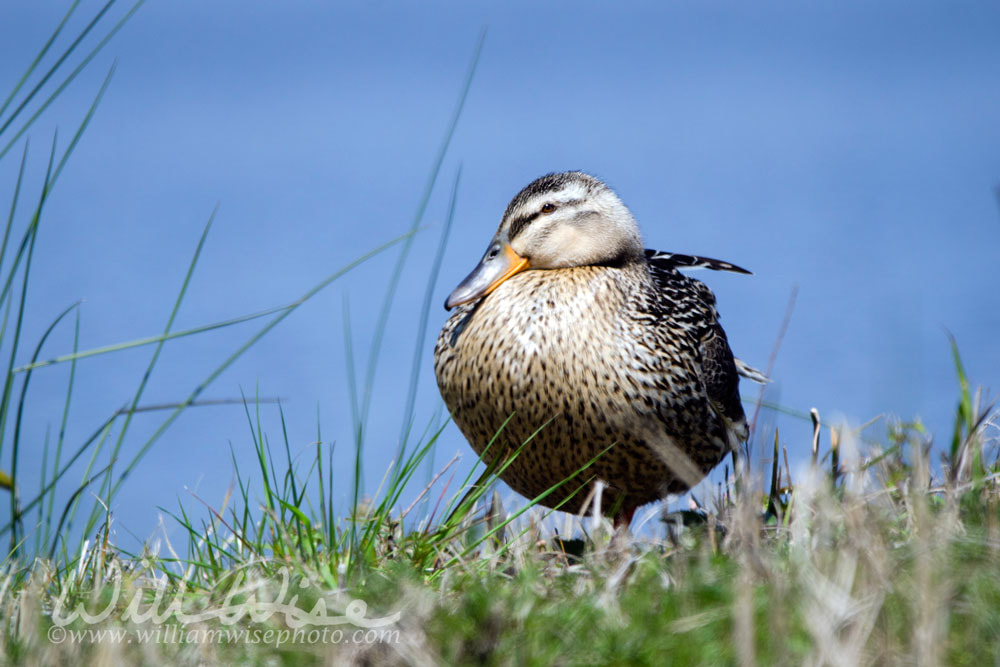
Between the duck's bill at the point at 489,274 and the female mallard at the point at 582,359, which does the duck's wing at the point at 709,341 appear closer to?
the female mallard at the point at 582,359

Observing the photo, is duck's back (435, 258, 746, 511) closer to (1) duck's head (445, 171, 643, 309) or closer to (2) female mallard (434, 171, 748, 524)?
(2) female mallard (434, 171, 748, 524)

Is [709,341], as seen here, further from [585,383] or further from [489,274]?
[489,274]

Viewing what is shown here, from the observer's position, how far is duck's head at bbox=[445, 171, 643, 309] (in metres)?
4.65

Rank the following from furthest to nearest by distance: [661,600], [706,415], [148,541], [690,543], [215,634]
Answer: [706,415], [148,541], [690,543], [215,634], [661,600]

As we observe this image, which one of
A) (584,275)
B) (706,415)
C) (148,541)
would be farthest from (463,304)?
(148,541)

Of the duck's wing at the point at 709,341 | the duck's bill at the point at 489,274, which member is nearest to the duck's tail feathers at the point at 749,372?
the duck's wing at the point at 709,341

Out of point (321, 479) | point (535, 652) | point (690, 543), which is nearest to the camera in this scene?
point (535, 652)

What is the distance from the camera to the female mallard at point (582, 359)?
13.1ft

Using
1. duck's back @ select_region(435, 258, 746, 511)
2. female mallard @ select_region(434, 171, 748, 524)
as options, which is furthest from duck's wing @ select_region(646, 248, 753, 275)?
duck's back @ select_region(435, 258, 746, 511)

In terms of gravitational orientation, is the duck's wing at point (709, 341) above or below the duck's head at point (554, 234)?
below

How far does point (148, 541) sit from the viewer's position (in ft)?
12.0

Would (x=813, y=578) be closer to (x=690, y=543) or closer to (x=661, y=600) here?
(x=661, y=600)

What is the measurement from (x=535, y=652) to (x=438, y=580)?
0.97 m

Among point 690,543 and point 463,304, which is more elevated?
point 463,304
